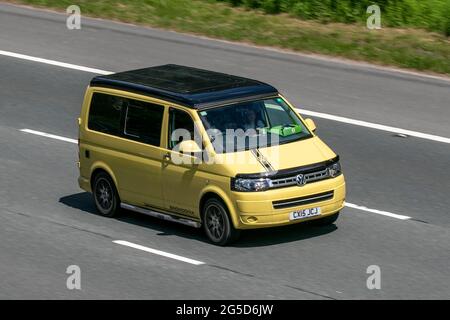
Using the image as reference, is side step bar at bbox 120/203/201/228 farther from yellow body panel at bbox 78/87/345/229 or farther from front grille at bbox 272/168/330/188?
front grille at bbox 272/168/330/188

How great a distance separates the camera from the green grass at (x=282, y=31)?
81.6ft

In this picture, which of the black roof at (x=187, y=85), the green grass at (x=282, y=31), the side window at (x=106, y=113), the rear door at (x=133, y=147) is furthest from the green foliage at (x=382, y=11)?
the rear door at (x=133, y=147)

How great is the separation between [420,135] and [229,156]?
5.76 meters

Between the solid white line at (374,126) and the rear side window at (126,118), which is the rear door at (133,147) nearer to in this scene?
the rear side window at (126,118)

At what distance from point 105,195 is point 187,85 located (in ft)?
6.37

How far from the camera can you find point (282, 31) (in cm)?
2631

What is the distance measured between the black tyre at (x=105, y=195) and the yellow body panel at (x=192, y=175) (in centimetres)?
13

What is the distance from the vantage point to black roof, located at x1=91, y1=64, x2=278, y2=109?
53.8ft

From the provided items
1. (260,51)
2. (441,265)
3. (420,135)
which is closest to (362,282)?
(441,265)

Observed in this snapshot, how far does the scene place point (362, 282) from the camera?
14.7 metres

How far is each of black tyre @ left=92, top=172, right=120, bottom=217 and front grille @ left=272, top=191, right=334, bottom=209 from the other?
2.61m

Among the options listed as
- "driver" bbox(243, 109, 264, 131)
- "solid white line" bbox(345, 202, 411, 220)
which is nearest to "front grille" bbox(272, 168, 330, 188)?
"driver" bbox(243, 109, 264, 131)

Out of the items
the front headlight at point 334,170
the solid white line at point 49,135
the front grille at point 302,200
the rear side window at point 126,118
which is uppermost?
the rear side window at point 126,118

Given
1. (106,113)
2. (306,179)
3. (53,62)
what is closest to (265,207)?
(306,179)
